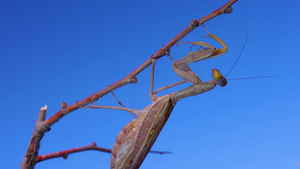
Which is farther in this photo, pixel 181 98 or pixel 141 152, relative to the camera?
pixel 181 98

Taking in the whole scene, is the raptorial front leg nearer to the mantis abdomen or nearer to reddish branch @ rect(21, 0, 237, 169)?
the mantis abdomen

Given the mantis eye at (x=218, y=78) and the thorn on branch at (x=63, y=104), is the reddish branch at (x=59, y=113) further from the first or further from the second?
the mantis eye at (x=218, y=78)

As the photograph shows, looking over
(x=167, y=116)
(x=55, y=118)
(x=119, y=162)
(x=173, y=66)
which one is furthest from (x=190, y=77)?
(x=55, y=118)

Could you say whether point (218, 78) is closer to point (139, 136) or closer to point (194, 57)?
point (194, 57)

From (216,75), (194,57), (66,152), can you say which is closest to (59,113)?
(66,152)

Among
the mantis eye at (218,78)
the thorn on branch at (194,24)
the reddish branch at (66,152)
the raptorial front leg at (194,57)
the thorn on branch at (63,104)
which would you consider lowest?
the reddish branch at (66,152)

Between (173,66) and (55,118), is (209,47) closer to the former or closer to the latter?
(173,66)

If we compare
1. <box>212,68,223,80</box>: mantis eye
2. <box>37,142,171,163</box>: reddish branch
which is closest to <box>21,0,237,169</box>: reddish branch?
<box>37,142,171,163</box>: reddish branch

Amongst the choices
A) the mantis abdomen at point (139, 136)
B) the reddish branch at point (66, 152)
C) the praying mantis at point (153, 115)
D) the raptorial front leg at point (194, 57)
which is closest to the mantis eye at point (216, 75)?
the praying mantis at point (153, 115)
